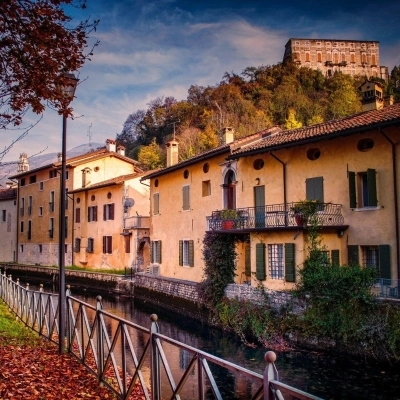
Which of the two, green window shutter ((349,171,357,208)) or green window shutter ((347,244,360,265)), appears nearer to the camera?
green window shutter ((349,171,357,208))

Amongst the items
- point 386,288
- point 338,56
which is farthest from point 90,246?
point 338,56

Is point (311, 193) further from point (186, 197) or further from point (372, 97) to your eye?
point (186, 197)

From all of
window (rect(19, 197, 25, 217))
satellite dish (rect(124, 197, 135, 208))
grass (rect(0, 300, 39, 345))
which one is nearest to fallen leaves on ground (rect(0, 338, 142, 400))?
grass (rect(0, 300, 39, 345))

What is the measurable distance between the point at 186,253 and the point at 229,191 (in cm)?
514

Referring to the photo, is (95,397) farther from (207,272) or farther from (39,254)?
(39,254)

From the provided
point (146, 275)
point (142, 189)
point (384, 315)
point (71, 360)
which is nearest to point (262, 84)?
point (142, 189)

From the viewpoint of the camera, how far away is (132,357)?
6.36 meters

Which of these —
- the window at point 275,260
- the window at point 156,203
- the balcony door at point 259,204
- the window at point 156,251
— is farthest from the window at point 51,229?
the window at point 275,260

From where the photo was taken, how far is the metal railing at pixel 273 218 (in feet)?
54.1

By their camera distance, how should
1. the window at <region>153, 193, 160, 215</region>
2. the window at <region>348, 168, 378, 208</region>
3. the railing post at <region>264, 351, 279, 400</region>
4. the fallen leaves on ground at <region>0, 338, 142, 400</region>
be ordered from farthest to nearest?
the window at <region>153, 193, 160, 215</region> < the window at <region>348, 168, 378, 208</region> < the fallen leaves on ground at <region>0, 338, 142, 400</region> < the railing post at <region>264, 351, 279, 400</region>

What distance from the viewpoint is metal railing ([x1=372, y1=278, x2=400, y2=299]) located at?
566 inches

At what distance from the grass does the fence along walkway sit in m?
0.23

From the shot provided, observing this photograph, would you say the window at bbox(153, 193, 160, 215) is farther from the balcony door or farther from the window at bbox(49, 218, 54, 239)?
the window at bbox(49, 218, 54, 239)

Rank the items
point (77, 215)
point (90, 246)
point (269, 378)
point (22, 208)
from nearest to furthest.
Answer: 1. point (269, 378)
2. point (90, 246)
3. point (77, 215)
4. point (22, 208)
